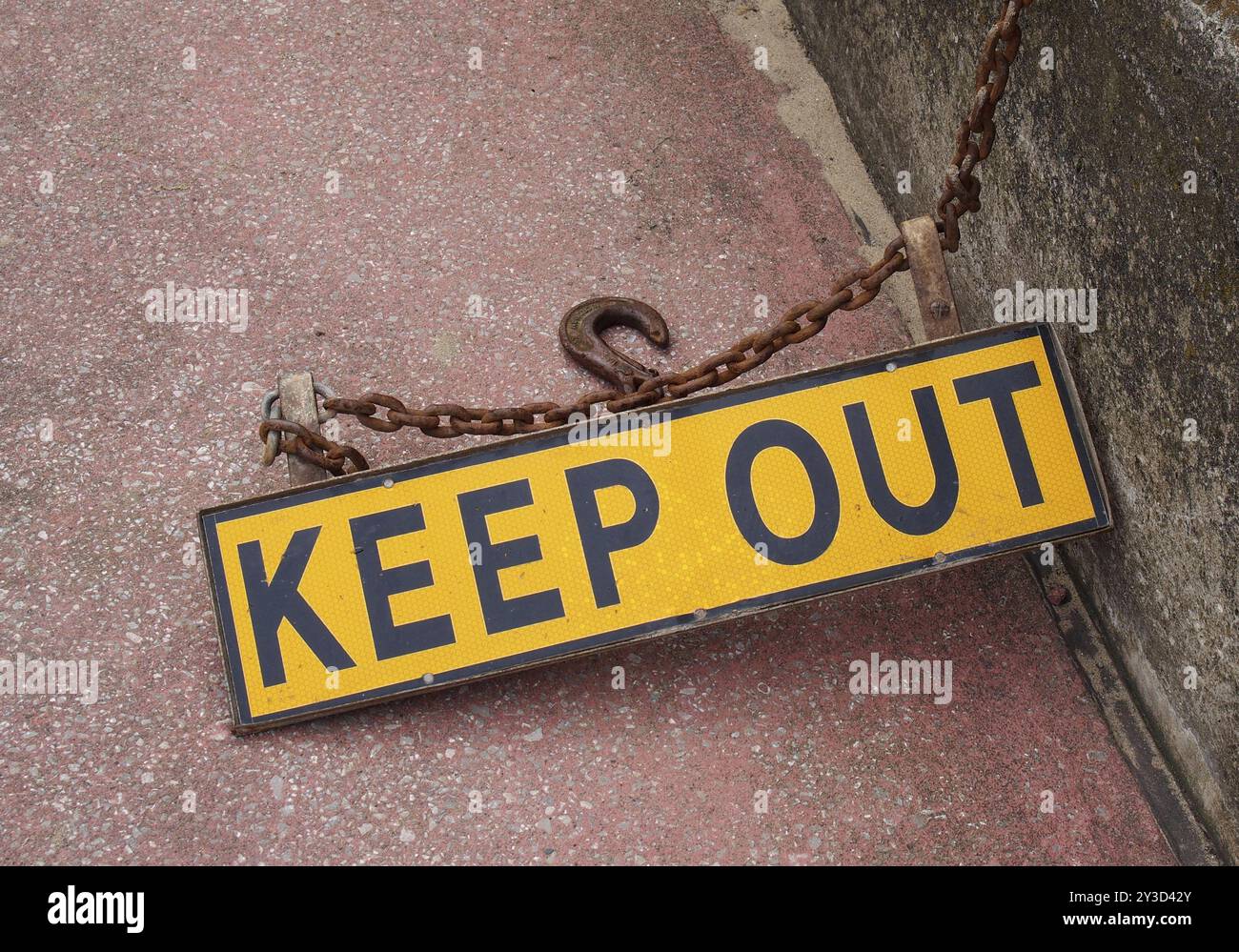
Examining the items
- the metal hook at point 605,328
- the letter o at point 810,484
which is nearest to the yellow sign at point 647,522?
the letter o at point 810,484

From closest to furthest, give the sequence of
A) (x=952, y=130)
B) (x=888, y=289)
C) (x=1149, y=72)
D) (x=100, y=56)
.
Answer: (x=1149, y=72)
(x=952, y=130)
(x=888, y=289)
(x=100, y=56)

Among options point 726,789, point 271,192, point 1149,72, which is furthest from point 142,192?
point 1149,72

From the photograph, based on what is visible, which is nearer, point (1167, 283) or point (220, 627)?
point (1167, 283)

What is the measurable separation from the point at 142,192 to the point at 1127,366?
2672 mm

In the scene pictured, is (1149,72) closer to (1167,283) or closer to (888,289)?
(1167,283)

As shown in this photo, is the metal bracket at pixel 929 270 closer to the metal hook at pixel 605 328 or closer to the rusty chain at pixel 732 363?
the rusty chain at pixel 732 363

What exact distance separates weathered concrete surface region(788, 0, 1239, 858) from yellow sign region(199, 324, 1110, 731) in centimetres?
13

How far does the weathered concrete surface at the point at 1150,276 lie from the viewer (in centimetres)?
206

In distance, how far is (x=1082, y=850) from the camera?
2338 millimetres

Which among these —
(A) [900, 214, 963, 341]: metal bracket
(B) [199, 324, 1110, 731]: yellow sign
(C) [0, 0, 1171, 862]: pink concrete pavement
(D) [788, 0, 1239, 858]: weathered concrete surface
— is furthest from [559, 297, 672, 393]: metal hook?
(D) [788, 0, 1239, 858]: weathered concrete surface

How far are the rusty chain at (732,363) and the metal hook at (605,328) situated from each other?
399 millimetres

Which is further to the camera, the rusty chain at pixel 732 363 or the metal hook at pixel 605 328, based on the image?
the metal hook at pixel 605 328

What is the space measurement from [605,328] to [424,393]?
51 centimetres

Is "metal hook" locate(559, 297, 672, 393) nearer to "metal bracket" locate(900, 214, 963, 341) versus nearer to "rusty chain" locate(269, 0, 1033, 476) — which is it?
"rusty chain" locate(269, 0, 1033, 476)
